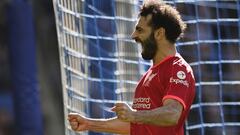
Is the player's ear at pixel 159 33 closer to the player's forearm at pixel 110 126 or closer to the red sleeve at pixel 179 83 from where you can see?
the red sleeve at pixel 179 83

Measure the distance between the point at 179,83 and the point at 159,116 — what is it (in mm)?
238

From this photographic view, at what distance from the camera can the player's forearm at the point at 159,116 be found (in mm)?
5582

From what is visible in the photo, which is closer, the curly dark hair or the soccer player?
the soccer player

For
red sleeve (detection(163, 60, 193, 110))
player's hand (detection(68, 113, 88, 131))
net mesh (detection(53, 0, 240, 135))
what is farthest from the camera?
net mesh (detection(53, 0, 240, 135))

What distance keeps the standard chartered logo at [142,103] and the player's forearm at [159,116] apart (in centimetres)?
26

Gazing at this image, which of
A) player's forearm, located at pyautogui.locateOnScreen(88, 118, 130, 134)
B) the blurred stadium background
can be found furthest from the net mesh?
player's forearm, located at pyautogui.locateOnScreen(88, 118, 130, 134)

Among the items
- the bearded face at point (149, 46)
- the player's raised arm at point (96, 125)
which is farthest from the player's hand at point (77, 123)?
the bearded face at point (149, 46)

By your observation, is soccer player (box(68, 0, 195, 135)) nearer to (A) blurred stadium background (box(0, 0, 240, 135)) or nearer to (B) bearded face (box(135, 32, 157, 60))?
(B) bearded face (box(135, 32, 157, 60))

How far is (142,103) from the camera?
5902mm

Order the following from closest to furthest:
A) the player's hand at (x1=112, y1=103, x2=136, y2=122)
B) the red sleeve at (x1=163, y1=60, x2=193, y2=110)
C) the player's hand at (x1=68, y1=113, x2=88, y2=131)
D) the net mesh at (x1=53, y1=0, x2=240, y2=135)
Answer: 1. the player's hand at (x1=112, y1=103, x2=136, y2=122)
2. the red sleeve at (x1=163, y1=60, x2=193, y2=110)
3. the player's hand at (x1=68, y1=113, x2=88, y2=131)
4. the net mesh at (x1=53, y1=0, x2=240, y2=135)

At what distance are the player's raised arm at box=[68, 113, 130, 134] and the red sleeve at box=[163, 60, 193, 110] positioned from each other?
509 mm

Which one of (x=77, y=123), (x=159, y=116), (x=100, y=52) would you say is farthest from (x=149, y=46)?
(x=100, y=52)

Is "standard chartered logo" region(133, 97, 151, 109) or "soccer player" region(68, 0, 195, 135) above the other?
"soccer player" region(68, 0, 195, 135)

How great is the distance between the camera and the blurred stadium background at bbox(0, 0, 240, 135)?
747 cm
